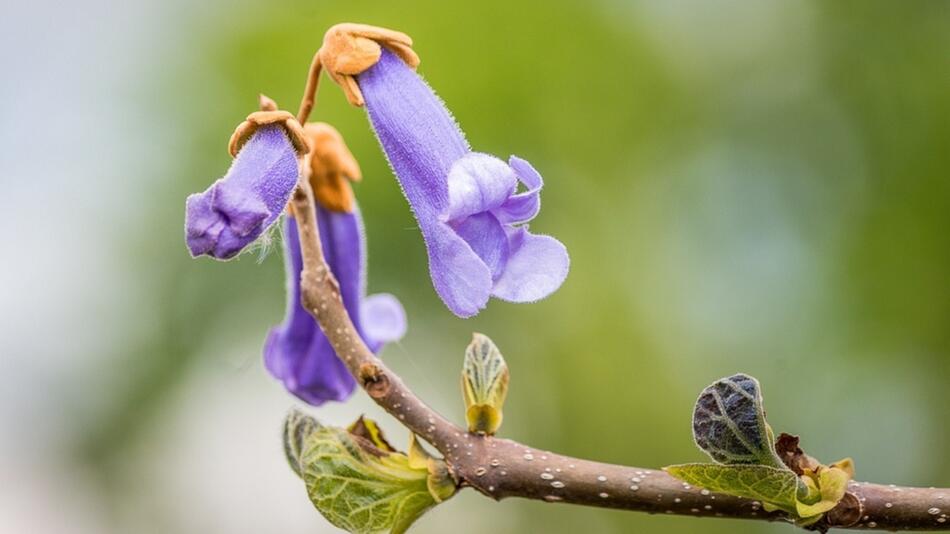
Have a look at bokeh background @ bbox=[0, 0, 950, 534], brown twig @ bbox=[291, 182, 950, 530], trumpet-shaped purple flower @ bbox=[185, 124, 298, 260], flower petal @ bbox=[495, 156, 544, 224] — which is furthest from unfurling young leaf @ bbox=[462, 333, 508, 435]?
bokeh background @ bbox=[0, 0, 950, 534]

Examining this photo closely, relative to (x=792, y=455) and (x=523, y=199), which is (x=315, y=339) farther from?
(x=792, y=455)

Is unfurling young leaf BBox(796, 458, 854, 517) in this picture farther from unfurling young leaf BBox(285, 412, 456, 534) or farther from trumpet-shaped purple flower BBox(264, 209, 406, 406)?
trumpet-shaped purple flower BBox(264, 209, 406, 406)

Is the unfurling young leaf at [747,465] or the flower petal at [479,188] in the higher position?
the flower petal at [479,188]

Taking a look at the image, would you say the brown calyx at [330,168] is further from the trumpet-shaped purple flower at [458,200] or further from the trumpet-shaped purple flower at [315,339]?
the trumpet-shaped purple flower at [458,200]

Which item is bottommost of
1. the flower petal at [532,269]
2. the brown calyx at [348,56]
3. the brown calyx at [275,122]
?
the flower petal at [532,269]

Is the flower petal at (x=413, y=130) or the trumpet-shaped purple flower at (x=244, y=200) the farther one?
the flower petal at (x=413, y=130)

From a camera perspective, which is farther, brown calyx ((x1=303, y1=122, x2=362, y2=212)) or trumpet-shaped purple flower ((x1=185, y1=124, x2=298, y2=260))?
brown calyx ((x1=303, y1=122, x2=362, y2=212))

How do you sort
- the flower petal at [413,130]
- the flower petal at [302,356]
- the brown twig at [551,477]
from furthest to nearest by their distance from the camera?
the flower petal at [302,356] < the flower petal at [413,130] < the brown twig at [551,477]

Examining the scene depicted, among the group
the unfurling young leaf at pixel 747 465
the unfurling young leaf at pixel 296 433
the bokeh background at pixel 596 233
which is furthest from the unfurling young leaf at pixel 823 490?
the bokeh background at pixel 596 233
